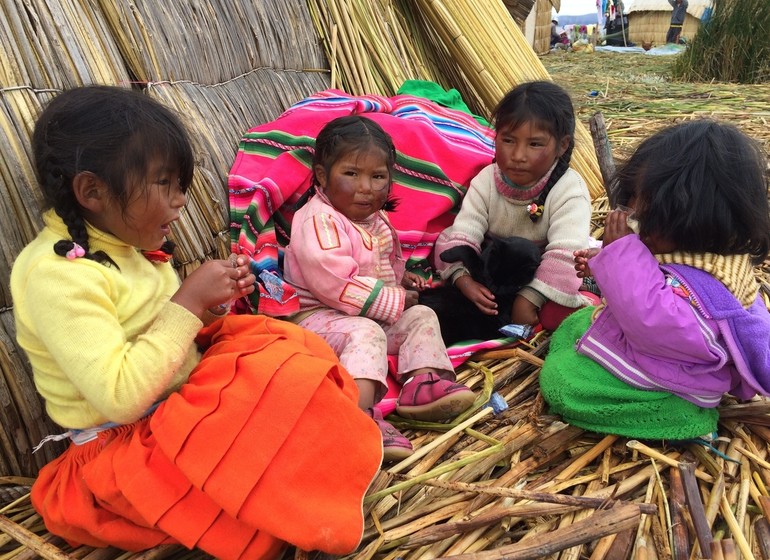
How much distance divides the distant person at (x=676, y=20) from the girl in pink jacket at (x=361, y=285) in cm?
1520

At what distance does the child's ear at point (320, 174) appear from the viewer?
232 cm

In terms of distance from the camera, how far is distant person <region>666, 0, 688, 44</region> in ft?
48.9

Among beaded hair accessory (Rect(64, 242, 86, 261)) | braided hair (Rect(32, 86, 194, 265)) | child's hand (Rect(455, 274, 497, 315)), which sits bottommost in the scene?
child's hand (Rect(455, 274, 497, 315))

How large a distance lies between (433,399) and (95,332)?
38.2 inches

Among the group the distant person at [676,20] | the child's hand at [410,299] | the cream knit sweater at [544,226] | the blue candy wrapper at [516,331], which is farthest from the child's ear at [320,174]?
the distant person at [676,20]

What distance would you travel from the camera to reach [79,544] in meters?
1.55

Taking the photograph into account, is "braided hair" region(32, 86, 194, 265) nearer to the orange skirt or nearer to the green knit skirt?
the orange skirt

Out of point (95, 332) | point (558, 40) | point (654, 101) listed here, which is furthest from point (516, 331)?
point (558, 40)

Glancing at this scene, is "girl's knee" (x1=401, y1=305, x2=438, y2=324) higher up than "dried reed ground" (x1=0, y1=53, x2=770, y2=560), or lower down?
higher up

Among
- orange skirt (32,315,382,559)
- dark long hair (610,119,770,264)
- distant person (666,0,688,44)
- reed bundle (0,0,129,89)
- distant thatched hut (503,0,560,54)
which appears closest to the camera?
orange skirt (32,315,382,559)

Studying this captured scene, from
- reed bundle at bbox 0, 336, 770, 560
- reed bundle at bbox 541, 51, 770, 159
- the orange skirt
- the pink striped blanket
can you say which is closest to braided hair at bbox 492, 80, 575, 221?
the pink striped blanket

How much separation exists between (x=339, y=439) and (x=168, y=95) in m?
1.47

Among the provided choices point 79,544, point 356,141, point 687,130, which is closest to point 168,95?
point 356,141

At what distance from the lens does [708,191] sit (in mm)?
1673
